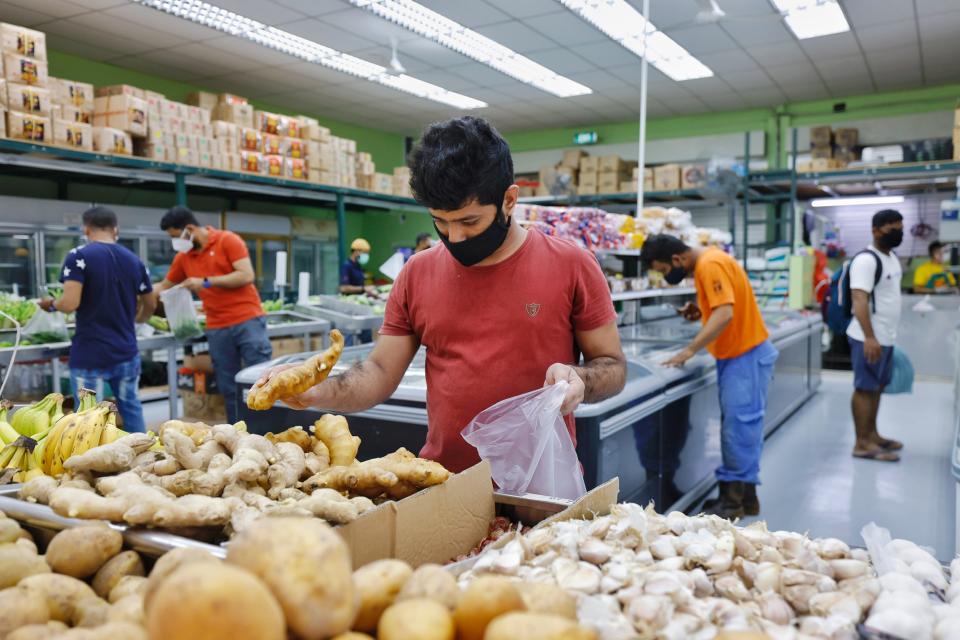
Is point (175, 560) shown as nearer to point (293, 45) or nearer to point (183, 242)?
point (183, 242)

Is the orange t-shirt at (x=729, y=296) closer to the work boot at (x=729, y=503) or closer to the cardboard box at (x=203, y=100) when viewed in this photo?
the work boot at (x=729, y=503)

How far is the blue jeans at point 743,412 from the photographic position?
4.06 metres

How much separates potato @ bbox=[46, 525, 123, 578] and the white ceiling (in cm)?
685

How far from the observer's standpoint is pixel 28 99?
5.80 m

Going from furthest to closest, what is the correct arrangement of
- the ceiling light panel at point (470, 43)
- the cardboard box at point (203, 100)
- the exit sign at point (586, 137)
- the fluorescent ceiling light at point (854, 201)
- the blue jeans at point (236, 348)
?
the exit sign at point (586, 137)
the fluorescent ceiling light at point (854, 201)
the cardboard box at point (203, 100)
the ceiling light panel at point (470, 43)
the blue jeans at point (236, 348)

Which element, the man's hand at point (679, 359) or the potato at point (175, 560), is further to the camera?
the man's hand at point (679, 359)

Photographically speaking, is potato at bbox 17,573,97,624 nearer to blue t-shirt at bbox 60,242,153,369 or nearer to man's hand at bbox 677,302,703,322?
blue t-shirt at bbox 60,242,153,369

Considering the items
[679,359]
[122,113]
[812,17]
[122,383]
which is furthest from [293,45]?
[679,359]

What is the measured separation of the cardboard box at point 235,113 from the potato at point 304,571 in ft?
25.9

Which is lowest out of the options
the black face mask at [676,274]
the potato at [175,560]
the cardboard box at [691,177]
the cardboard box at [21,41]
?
the potato at [175,560]

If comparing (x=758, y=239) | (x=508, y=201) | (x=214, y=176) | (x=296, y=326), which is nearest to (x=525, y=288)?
(x=508, y=201)

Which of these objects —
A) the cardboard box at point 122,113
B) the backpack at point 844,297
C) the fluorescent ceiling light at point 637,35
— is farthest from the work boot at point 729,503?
the cardboard box at point 122,113

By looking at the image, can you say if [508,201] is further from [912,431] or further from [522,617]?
[912,431]

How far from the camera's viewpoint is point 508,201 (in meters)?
1.83
